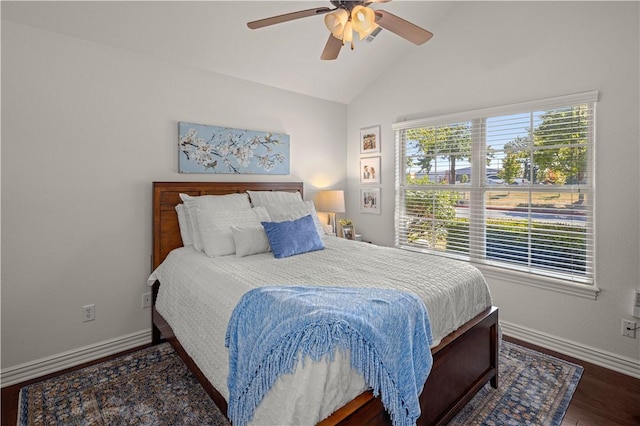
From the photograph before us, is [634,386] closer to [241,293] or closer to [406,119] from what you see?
[241,293]

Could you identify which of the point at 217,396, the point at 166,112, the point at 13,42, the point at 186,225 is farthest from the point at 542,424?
the point at 13,42

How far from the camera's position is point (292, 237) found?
8.46ft

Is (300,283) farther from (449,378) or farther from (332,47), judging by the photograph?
(332,47)

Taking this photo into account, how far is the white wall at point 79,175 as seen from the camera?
2244 mm

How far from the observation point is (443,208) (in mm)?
3512

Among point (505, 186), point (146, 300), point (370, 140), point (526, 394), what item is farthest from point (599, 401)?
point (146, 300)

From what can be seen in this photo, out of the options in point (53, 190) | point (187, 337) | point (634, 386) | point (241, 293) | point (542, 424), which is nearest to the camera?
point (241, 293)

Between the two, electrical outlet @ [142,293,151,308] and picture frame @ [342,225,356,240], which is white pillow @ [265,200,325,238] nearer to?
picture frame @ [342,225,356,240]

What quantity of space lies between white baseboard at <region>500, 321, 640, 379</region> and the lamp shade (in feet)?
6.48

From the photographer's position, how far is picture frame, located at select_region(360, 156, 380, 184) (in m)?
4.07

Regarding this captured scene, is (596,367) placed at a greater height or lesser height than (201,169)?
lesser

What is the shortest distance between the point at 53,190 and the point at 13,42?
0.99 meters

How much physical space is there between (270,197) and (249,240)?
0.80m

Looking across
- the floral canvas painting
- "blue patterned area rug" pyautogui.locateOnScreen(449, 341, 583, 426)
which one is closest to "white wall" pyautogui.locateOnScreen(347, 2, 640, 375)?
"blue patterned area rug" pyautogui.locateOnScreen(449, 341, 583, 426)
